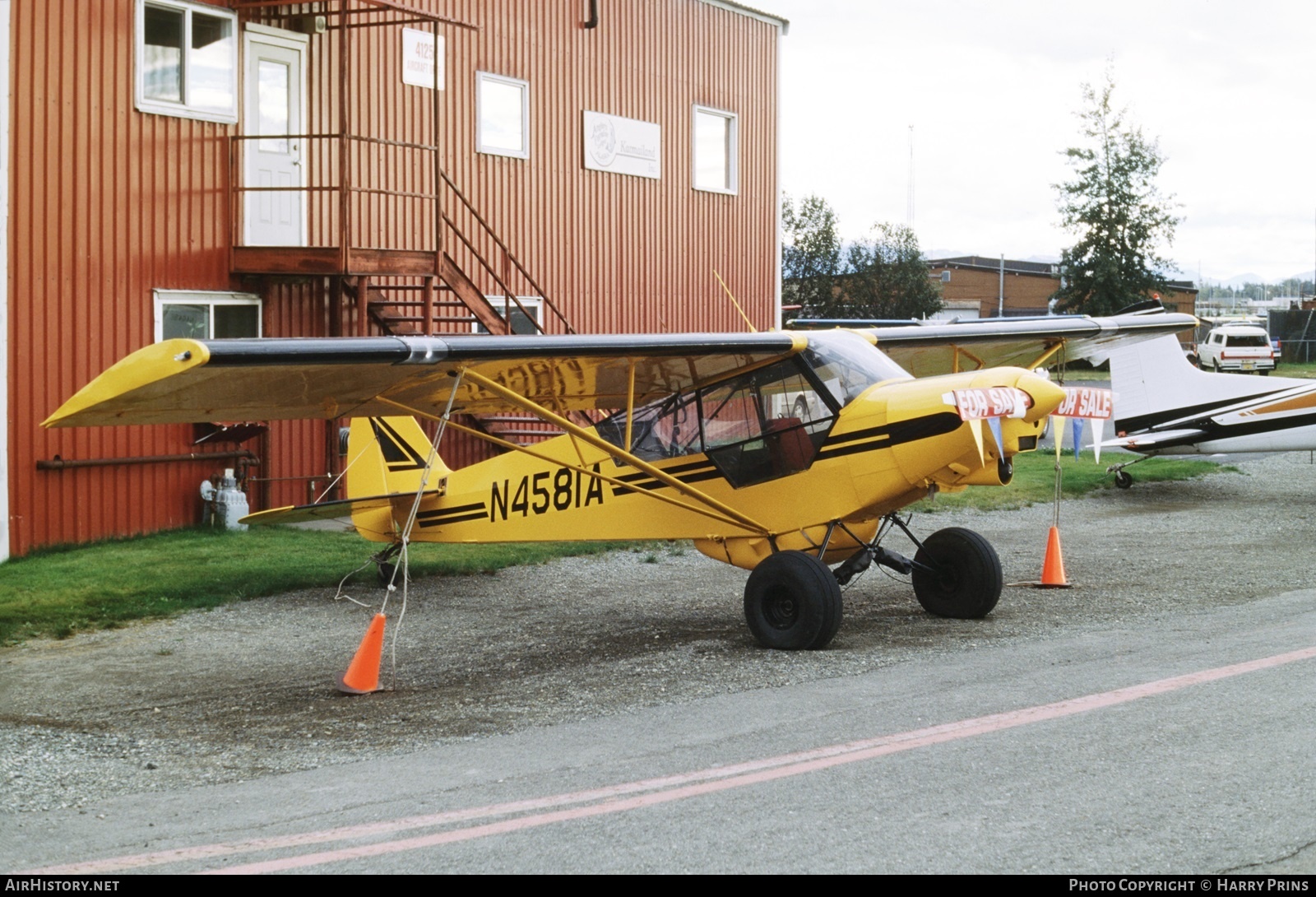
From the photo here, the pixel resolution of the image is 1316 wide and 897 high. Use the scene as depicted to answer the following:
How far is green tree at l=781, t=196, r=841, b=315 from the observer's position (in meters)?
56.7

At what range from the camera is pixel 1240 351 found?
55.2 m

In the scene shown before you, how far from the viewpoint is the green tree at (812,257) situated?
56.7 metres

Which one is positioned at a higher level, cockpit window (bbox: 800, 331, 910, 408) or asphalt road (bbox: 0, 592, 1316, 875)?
cockpit window (bbox: 800, 331, 910, 408)

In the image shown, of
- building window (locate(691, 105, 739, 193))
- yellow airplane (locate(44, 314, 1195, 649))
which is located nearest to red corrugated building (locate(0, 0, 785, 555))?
building window (locate(691, 105, 739, 193))

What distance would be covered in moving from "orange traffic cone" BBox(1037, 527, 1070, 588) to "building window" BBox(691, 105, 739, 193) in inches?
472

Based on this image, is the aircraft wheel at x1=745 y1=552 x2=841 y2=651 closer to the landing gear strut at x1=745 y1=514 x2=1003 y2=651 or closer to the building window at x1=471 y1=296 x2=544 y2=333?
the landing gear strut at x1=745 y1=514 x2=1003 y2=651

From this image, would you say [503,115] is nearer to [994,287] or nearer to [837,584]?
[837,584]

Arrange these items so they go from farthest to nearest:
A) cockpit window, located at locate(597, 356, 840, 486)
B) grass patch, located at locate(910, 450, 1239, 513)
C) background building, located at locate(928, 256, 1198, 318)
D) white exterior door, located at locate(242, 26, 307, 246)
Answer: background building, located at locate(928, 256, 1198, 318) < grass patch, located at locate(910, 450, 1239, 513) < white exterior door, located at locate(242, 26, 307, 246) < cockpit window, located at locate(597, 356, 840, 486)

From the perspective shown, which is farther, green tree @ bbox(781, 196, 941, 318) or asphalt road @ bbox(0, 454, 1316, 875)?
green tree @ bbox(781, 196, 941, 318)

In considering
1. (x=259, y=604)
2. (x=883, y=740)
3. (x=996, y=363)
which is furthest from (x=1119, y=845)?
(x=996, y=363)

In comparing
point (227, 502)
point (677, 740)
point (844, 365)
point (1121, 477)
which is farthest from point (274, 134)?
point (1121, 477)

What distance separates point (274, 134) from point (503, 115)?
4169 millimetres

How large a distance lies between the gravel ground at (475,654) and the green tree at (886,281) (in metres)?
40.6

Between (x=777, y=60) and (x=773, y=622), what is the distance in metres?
17.1
